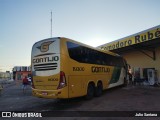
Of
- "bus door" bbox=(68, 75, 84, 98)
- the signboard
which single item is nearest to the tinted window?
"bus door" bbox=(68, 75, 84, 98)

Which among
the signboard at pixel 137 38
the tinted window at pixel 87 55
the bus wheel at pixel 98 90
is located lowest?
the bus wheel at pixel 98 90

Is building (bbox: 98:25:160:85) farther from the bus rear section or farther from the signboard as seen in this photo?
the bus rear section

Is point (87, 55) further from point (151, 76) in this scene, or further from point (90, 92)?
point (151, 76)

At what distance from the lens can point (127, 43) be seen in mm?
20562

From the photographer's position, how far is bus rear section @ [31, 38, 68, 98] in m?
10.0

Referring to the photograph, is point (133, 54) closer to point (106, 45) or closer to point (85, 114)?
point (106, 45)

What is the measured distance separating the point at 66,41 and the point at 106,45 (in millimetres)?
15542

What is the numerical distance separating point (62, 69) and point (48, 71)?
89 centimetres

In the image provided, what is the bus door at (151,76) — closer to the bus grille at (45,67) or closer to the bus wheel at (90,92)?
the bus wheel at (90,92)

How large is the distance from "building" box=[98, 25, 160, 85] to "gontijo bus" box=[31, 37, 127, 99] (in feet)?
24.1

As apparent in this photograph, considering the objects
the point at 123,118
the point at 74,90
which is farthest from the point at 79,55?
the point at 123,118

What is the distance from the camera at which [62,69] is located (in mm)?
10055

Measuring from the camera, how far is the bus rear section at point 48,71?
32.9ft

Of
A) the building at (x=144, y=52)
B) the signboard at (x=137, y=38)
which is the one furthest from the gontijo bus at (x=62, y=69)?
the building at (x=144, y=52)
